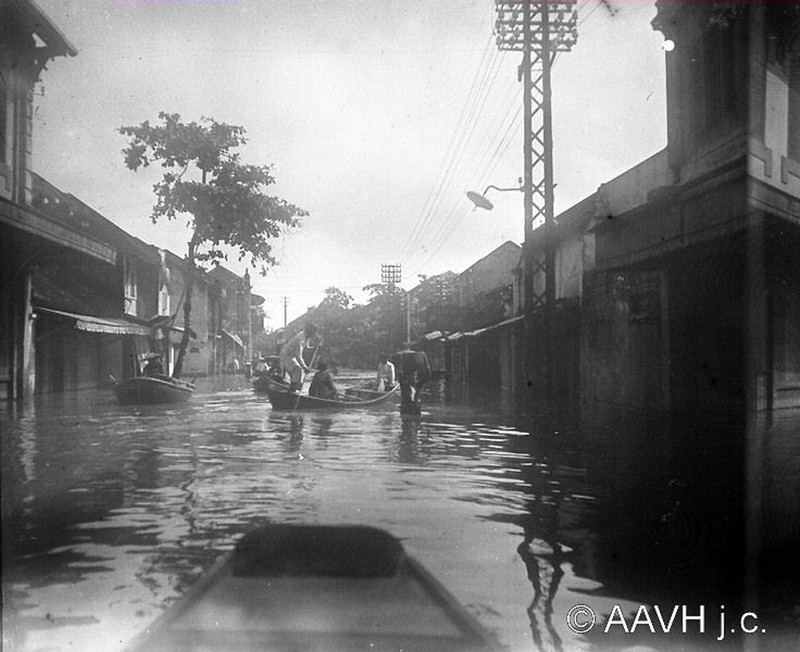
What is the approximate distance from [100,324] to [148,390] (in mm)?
3065

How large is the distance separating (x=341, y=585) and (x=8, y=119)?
21.5 feet

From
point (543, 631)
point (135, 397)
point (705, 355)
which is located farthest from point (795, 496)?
point (135, 397)

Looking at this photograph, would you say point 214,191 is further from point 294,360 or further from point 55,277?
point 55,277

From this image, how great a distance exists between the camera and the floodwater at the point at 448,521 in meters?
3.17

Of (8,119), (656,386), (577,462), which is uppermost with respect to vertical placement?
(8,119)

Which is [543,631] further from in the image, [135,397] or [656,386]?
[135,397]

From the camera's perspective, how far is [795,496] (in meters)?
5.95

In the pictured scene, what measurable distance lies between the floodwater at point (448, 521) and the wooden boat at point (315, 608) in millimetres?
156

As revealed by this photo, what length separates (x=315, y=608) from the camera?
10.2 ft

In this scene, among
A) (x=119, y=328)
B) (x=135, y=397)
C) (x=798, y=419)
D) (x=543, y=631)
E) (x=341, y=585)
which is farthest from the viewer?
(x=119, y=328)

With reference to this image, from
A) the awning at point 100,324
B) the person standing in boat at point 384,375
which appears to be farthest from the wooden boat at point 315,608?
the awning at point 100,324

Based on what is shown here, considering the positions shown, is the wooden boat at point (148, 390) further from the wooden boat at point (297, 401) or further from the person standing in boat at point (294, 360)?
the person standing in boat at point (294, 360)

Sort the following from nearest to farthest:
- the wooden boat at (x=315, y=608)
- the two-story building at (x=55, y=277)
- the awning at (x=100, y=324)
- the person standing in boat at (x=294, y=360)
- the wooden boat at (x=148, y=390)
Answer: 1. the wooden boat at (x=315, y=608)
2. the two-story building at (x=55, y=277)
3. the person standing in boat at (x=294, y=360)
4. the wooden boat at (x=148, y=390)
5. the awning at (x=100, y=324)

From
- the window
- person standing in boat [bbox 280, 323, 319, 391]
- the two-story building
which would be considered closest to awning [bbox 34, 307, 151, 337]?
the two-story building
